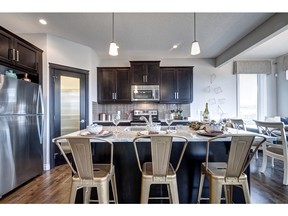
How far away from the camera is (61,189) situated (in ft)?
Answer: 8.81

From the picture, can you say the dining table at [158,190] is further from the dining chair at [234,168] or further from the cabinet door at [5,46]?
the cabinet door at [5,46]

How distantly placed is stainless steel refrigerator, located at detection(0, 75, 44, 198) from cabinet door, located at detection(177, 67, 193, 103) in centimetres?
331

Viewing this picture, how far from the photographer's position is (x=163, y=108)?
5.26 meters

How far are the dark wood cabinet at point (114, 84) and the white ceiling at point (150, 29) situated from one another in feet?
1.89

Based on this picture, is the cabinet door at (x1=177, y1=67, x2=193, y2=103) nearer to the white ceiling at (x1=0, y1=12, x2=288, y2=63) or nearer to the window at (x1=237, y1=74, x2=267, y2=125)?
the white ceiling at (x1=0, y1=12, x2=288, y2=63)

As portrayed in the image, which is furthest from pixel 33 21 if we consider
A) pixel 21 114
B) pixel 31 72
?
pixel 21 114

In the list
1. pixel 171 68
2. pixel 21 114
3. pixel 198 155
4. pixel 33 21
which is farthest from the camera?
pixel 171 68

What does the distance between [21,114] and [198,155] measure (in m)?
2.58

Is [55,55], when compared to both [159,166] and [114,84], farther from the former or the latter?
[159,166]

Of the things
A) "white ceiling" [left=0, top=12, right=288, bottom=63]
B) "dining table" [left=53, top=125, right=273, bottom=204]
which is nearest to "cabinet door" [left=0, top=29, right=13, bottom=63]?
"white ceiling" [left=0, top=12, right=288, bottom=63]

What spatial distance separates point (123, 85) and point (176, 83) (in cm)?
144

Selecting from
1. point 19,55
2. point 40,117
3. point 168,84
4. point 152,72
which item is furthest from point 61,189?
point 168,84

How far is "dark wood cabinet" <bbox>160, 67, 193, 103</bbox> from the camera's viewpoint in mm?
4953

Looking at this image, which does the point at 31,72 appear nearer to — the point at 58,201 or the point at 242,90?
the point at 58,201
